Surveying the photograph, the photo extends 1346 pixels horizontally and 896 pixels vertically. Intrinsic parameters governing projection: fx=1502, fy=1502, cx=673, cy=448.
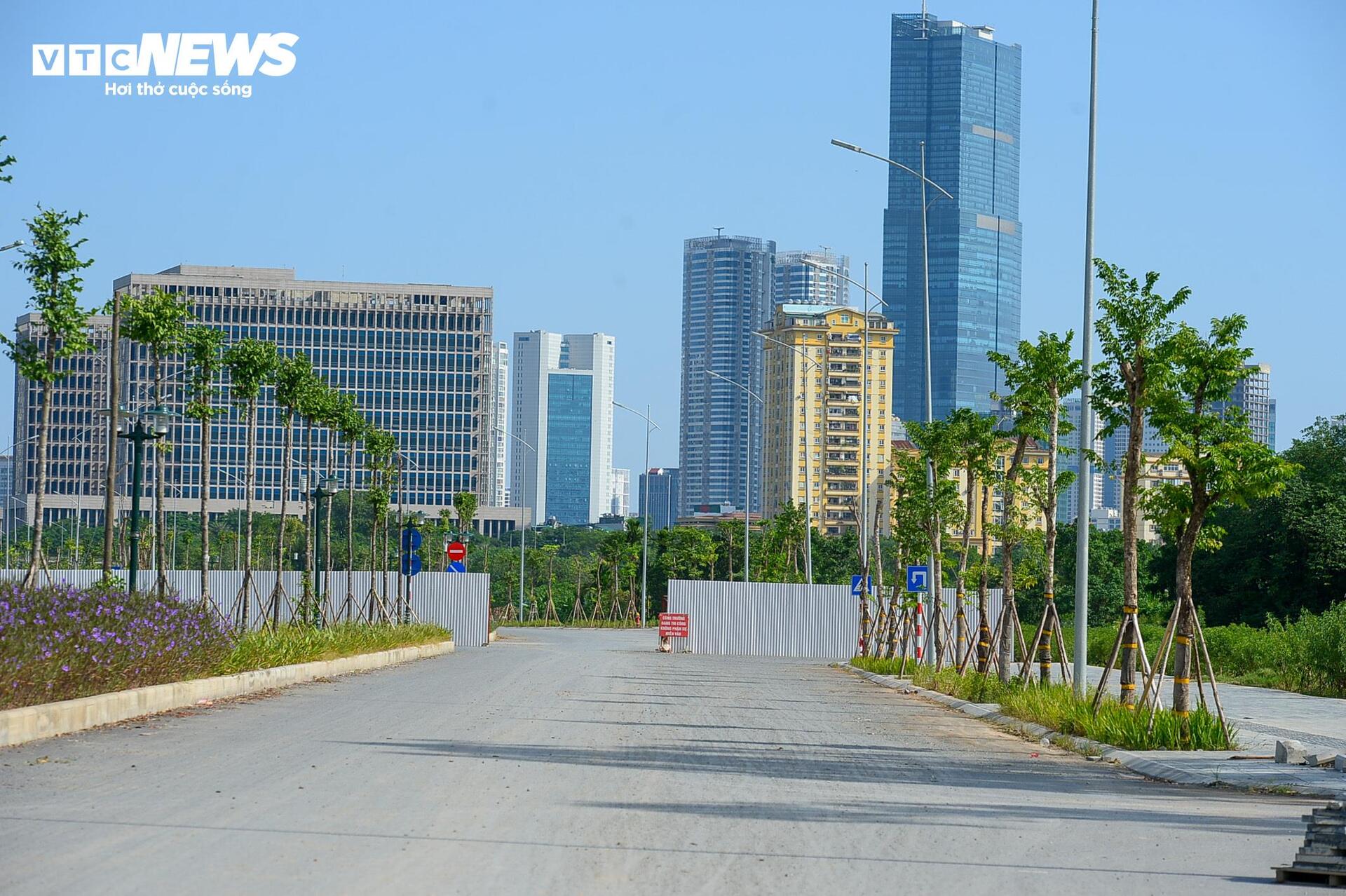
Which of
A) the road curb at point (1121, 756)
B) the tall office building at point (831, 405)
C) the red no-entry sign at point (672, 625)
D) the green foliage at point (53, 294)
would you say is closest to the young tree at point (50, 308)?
the green foliage at point (53, 294)

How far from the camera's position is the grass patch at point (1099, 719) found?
16.4 m

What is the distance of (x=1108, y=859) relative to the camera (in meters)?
9.20

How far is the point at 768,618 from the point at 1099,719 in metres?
37.5

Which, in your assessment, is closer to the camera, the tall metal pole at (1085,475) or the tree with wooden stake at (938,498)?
the tall metal pole at (1085,475)

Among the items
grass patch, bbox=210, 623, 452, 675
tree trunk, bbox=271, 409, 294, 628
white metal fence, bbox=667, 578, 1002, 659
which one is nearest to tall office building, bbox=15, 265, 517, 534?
white metal fence, bbox=667, 578, 1002, 659

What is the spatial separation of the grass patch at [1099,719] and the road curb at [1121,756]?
0.13m

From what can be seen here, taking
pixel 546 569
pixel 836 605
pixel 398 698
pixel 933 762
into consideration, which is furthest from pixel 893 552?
pixel 546 569

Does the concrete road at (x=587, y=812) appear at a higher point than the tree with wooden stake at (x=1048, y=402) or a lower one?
lower

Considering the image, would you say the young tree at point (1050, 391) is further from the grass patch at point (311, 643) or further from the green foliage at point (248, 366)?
the green foliage at point (248, 366)

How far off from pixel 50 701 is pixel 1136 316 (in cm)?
1293

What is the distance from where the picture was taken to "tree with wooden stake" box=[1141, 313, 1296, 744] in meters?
16.8

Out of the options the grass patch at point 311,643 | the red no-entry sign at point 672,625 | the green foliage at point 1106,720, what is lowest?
the red no-entry sign at point 672,625

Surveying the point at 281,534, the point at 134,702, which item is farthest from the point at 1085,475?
the point at 281,534

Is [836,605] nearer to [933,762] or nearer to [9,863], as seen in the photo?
[933,762]
